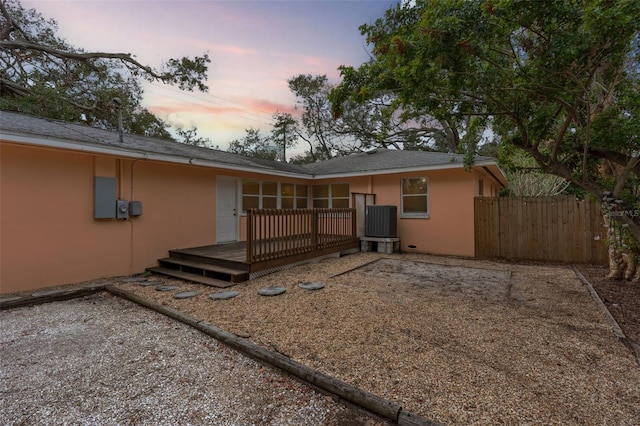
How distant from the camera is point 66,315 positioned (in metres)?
3.93

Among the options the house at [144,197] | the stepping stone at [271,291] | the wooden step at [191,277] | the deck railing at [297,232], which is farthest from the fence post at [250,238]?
the house at [144,197]

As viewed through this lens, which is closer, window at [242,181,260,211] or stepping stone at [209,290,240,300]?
stepping stone at [209,290,240,300]

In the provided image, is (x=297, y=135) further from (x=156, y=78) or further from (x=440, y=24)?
(x=440, y=24)

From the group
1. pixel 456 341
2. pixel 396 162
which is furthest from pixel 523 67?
pixel 396 162

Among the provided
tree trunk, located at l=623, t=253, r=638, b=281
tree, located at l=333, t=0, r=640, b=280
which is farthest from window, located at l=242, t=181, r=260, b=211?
tree trunk, located at l=623, t=253, r=638, b=281

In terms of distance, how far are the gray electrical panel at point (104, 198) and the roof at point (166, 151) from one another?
70cm

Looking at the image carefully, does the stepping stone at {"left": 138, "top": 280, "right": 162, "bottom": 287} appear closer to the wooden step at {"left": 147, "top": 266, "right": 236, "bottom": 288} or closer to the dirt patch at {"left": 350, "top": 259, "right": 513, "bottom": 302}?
the wooden step at {"left": 147, "top": 266, "right": 236, "bottom": 288}

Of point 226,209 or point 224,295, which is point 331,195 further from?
point 224,295

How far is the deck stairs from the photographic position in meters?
5.27

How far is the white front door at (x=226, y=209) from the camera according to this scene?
7.95 m

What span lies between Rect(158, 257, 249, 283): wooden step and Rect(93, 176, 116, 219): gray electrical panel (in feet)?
4.80

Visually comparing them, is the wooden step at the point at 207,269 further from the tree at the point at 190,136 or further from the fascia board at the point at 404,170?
the tree at the point at 190,136

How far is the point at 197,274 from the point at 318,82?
17.9m

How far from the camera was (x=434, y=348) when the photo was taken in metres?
2.77
